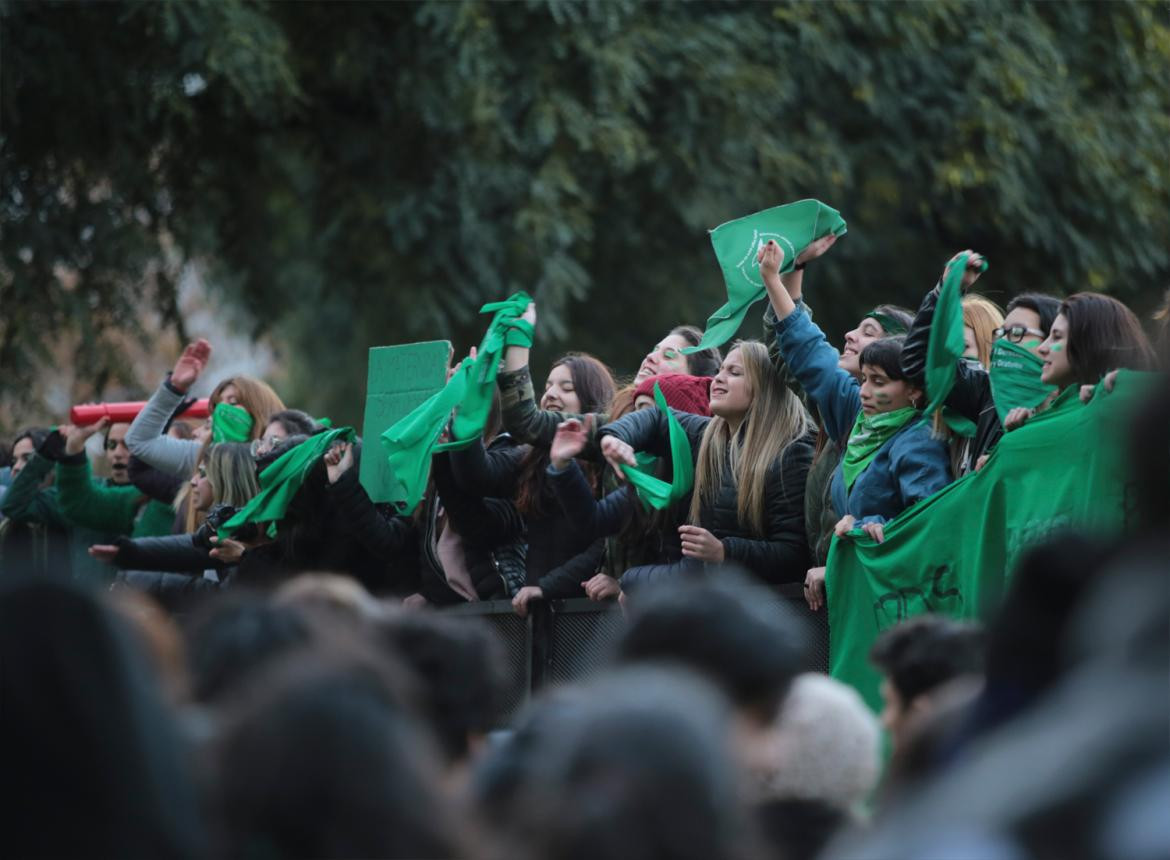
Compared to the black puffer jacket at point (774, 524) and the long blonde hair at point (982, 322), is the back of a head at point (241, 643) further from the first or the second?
the long blonde hair at point (982, 322)

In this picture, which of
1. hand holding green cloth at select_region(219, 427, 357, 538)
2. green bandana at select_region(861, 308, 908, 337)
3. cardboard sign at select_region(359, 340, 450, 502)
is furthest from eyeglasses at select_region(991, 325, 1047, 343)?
hand holding green cloth at select_region(219, 427, 357, 538)

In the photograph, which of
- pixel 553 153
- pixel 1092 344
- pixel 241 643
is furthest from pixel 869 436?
pixel 553 153

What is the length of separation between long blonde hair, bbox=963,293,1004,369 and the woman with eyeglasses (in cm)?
10

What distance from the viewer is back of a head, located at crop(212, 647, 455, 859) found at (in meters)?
2.27

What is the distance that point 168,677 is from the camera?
3127mm

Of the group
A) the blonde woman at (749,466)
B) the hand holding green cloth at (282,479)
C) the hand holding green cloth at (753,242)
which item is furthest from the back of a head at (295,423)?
the hand holding green cloth at (753,242)

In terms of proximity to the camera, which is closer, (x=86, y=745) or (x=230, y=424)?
(x=86, y=745)

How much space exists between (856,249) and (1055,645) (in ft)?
46.2

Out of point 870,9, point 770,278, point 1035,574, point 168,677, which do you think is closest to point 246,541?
point 770,278

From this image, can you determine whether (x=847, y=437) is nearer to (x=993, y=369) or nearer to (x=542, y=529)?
(x=993, y=369)

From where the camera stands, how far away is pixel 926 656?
13.0 ft

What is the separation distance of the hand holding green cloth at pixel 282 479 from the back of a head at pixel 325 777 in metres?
5.97

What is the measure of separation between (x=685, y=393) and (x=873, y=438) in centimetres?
150

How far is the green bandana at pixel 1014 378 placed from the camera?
606 cm
